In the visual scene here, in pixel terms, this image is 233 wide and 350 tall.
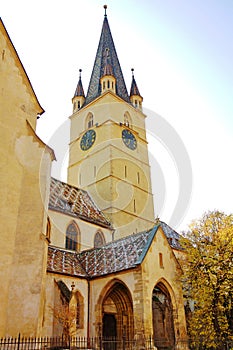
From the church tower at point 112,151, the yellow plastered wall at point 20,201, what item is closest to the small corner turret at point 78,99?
the church tower at point 112,151

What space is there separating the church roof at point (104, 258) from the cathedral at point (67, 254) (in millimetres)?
75

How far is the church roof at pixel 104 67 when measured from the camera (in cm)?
3588

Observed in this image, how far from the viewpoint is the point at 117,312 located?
16.8 meters

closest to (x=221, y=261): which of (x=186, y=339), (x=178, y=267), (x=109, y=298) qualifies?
(x=178, y=267)

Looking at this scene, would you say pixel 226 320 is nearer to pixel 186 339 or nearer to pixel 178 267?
pixel 186 339

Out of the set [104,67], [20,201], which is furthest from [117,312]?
[104,67]

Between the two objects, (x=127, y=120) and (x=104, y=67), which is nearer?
(x=127, y=120)

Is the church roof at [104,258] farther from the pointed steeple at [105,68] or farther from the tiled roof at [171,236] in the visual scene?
the pointed steeple at [105,68]

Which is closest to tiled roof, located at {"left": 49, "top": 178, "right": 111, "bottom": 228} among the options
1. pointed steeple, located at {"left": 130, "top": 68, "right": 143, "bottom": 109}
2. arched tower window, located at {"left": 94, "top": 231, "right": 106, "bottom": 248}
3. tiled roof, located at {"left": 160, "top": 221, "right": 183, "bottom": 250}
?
arched tower window, located at {"left": 94, "top": 231, "right": 106, "bottom": 248}

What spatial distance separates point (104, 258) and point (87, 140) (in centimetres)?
1690

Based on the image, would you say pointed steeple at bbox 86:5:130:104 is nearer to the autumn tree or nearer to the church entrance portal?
the autumn tree

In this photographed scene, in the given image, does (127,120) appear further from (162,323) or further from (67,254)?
(162,323)

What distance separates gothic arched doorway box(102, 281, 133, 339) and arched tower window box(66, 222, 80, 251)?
463cm

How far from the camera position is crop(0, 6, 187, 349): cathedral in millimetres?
11758
